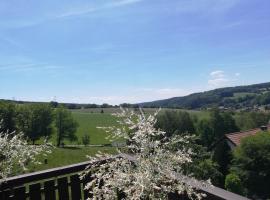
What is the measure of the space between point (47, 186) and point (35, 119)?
53.1 m

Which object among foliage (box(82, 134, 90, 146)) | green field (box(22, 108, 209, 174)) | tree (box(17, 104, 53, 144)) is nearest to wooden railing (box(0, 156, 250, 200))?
green field (box(22, 108, 209, 174))

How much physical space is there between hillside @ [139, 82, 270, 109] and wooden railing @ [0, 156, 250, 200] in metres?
115

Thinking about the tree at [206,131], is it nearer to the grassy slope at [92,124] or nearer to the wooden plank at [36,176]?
the grassy slope at [92,124]

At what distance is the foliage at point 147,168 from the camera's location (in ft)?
8.55

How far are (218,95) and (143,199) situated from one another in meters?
147

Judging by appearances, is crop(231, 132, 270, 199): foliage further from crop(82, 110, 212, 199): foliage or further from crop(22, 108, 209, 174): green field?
crop(82, 110, 212, 199): foliage

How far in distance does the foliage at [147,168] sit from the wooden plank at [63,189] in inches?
54.3

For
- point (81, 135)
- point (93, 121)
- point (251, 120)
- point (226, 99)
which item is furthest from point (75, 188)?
point (226, 99)

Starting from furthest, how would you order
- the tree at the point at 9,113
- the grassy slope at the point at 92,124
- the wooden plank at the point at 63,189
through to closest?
the grassy slope at the point at 92,124 → the tree at the point at 9,113 → the wooden plank at the point at 63,189

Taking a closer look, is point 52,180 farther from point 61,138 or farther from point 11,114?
point 61,138

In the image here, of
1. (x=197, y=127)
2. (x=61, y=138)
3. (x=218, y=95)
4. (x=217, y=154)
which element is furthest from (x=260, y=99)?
(x=217, y=154)

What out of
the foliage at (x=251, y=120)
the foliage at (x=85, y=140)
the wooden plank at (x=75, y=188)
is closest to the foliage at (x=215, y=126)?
the foliage at (x=251, y=120)

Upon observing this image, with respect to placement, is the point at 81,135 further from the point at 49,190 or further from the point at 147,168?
the point at 147,168

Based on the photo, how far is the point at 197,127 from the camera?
61.9m
